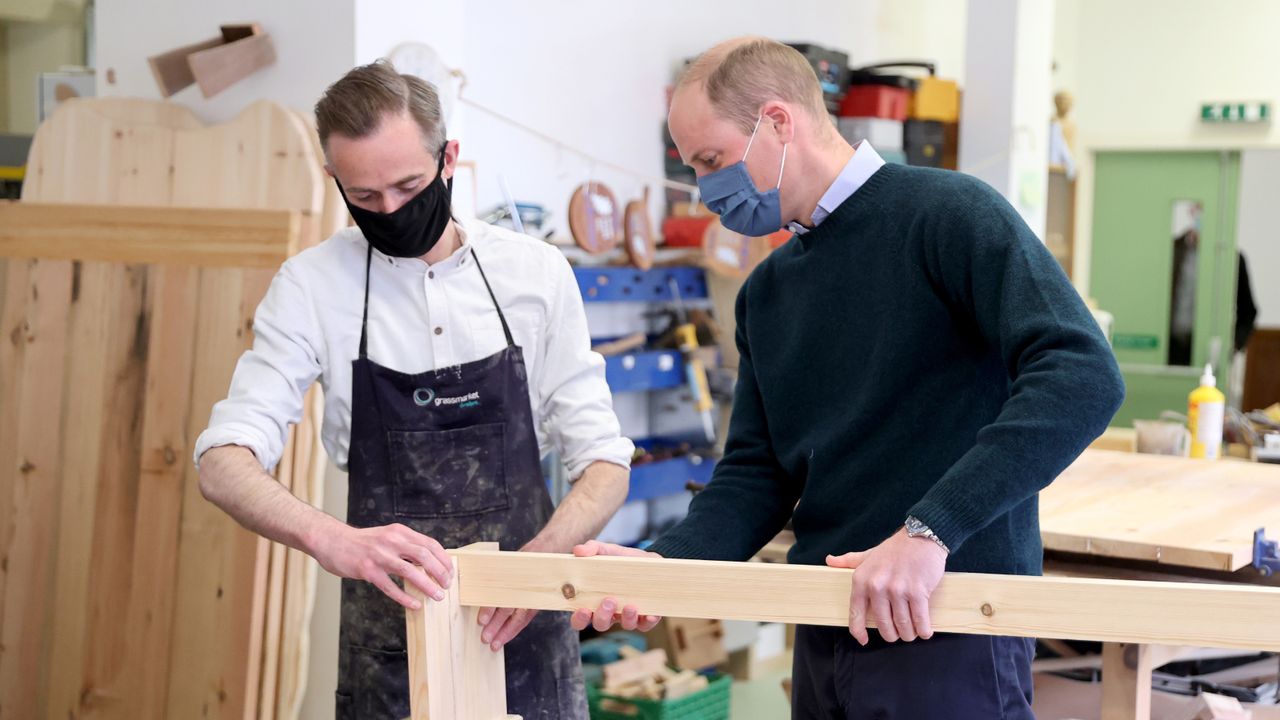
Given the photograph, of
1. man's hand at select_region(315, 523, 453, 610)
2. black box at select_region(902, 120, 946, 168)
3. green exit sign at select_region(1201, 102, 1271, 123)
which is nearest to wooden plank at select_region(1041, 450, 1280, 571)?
man's hand at select_region(315, 523, 453, 610)

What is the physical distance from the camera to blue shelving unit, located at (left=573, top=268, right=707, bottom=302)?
4715mm

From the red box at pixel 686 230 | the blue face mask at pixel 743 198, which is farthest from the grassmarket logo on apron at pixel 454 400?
the red box at pixel 686 230

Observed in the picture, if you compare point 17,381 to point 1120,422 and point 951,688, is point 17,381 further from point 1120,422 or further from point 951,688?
point 1120,422

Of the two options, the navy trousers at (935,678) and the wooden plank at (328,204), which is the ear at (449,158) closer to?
the navy trousers at (935,678)

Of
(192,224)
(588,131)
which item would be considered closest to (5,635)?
(192,224)

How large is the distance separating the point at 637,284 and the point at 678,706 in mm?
1627

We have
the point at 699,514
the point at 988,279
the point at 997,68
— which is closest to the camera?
the point at 988,279

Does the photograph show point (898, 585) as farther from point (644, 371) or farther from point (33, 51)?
point (33, 51)

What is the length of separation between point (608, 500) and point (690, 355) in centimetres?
306

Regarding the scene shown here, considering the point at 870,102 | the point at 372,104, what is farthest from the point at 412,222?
Answer: the point at 870,102

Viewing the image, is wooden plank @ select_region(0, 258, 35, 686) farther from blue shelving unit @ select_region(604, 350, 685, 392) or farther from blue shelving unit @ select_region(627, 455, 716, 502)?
blue shelving unit @ select_region(627, 455, 716, 502)

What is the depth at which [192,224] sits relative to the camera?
3287 millimetres

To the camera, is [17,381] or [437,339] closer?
[437,339]

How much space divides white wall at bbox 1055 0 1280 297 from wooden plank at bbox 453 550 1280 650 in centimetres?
817
